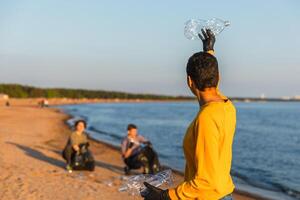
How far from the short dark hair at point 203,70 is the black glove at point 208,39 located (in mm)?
409

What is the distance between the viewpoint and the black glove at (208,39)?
314 centimetres

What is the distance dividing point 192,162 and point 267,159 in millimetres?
16926

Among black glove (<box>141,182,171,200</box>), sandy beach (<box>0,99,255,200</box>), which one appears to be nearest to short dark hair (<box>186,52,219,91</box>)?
black glove (<box>141,182,171,200</box>)

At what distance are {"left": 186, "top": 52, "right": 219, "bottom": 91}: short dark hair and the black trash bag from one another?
845cm

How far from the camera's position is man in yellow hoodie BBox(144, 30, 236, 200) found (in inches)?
101

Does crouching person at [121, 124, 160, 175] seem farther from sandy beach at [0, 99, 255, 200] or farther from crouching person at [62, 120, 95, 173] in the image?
crouching person at [62, 120, 95, 173]

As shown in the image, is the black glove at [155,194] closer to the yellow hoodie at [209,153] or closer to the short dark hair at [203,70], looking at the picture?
the yellow hoodie at [209,153]

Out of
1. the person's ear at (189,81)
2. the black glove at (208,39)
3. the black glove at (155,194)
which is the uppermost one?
the black glove at (208,39)

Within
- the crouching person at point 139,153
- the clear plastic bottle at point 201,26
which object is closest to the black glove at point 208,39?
the clear plastic bottle at point 201,26

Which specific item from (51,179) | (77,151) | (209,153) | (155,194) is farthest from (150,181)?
(77,151)

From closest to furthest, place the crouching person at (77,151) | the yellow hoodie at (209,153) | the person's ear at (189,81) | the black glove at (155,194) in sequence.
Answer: the yellow hoodie at (209,153)
the black glove at (155,194)
the person's ear at (189,81)
the crouching person at (77,151)

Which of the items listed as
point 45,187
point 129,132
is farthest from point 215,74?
point 129,132

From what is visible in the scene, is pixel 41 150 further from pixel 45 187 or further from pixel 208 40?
pixel 208 40

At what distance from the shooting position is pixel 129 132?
10.7 m
